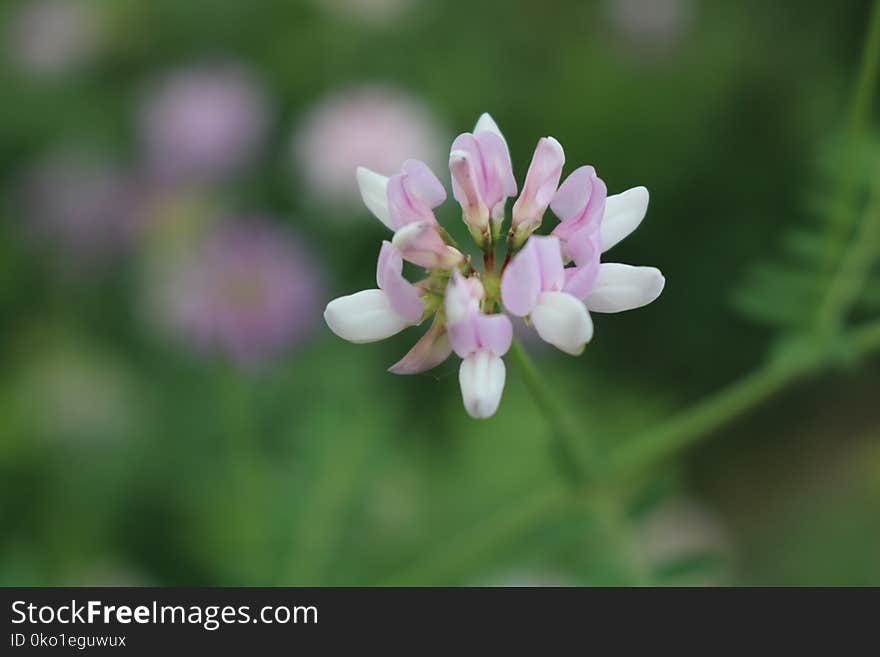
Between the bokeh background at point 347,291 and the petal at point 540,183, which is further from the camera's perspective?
the bokeh background at point 347,291

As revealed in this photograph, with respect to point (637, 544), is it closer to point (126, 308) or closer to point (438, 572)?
point (438, 572)

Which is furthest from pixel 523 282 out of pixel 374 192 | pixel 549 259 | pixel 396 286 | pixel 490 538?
pixel 490 538

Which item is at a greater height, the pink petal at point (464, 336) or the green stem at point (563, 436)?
the green stem at point (563, 436)

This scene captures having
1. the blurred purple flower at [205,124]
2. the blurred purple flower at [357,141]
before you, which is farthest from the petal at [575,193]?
the blurred purple flower at [205,124]

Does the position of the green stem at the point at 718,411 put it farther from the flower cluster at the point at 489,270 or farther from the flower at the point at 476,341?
the flower at the point at 476,341

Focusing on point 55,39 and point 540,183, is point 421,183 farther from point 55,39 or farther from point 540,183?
point 55,39

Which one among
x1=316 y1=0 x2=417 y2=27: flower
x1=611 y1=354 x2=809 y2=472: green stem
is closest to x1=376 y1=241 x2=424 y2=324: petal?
x1=611 y1=354 x2=809 y2=472: green stem

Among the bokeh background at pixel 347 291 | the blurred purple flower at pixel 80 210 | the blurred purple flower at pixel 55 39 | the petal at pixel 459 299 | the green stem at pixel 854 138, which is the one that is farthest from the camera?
the blurred purple flower at pixel 55 39
